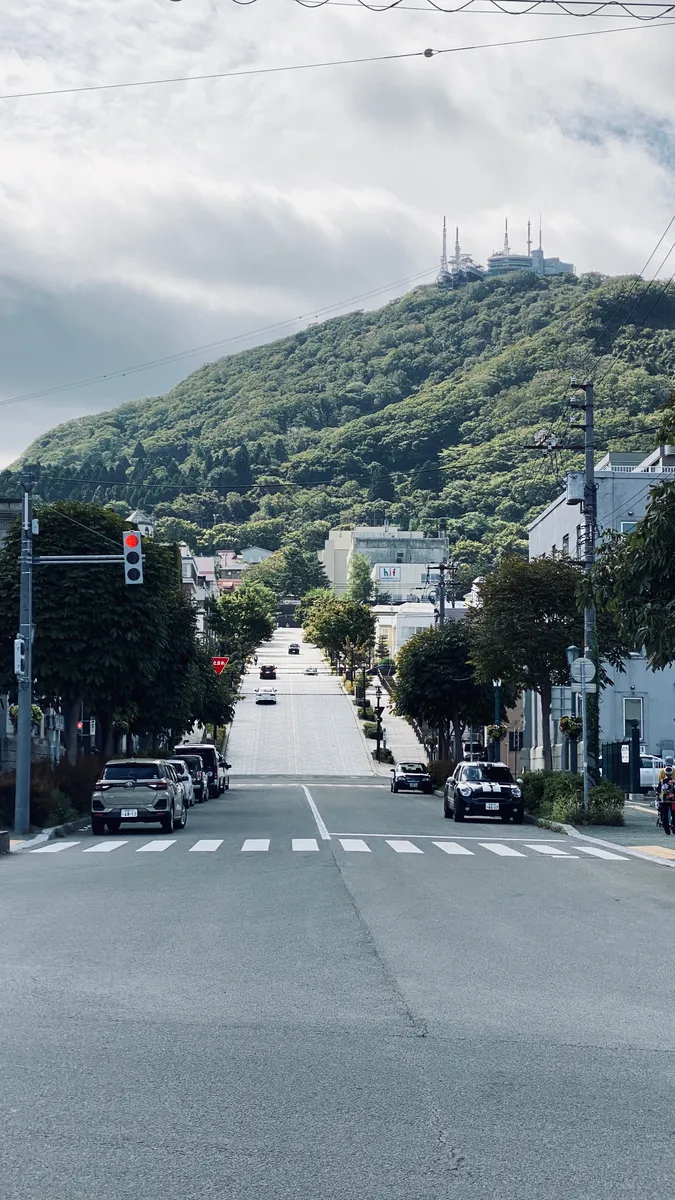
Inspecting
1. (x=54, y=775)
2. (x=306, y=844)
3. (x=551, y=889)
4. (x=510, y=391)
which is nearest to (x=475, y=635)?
(x=54, y=775)

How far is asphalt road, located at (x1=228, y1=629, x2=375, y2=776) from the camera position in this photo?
87.0 meters

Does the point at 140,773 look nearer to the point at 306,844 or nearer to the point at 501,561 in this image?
the point at 306,844

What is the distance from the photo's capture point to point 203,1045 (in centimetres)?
831

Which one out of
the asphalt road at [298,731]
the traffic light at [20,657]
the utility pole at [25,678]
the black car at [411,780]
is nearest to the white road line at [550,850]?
the utility pole at [25,678]

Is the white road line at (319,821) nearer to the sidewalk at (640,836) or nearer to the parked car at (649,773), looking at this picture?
the sidewalk at (640,836)

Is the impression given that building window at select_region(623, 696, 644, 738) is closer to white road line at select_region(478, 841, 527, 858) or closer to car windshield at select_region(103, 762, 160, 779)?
white road line at select_region(478, 841, 527, 858)

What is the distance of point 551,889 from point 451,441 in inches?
6036

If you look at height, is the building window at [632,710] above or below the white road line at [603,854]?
above

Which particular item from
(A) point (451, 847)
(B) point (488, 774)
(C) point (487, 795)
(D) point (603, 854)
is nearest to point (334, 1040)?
(D) point (603, 854)

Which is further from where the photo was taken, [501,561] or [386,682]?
[386,682]

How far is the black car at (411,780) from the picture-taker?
60594 millimetres

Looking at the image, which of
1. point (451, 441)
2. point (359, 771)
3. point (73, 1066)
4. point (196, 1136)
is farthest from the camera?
point (451, 441)

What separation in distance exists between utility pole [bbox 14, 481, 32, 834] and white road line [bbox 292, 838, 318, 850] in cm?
596

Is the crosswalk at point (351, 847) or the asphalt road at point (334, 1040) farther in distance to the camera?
the crosswalk at point (351, 847)
